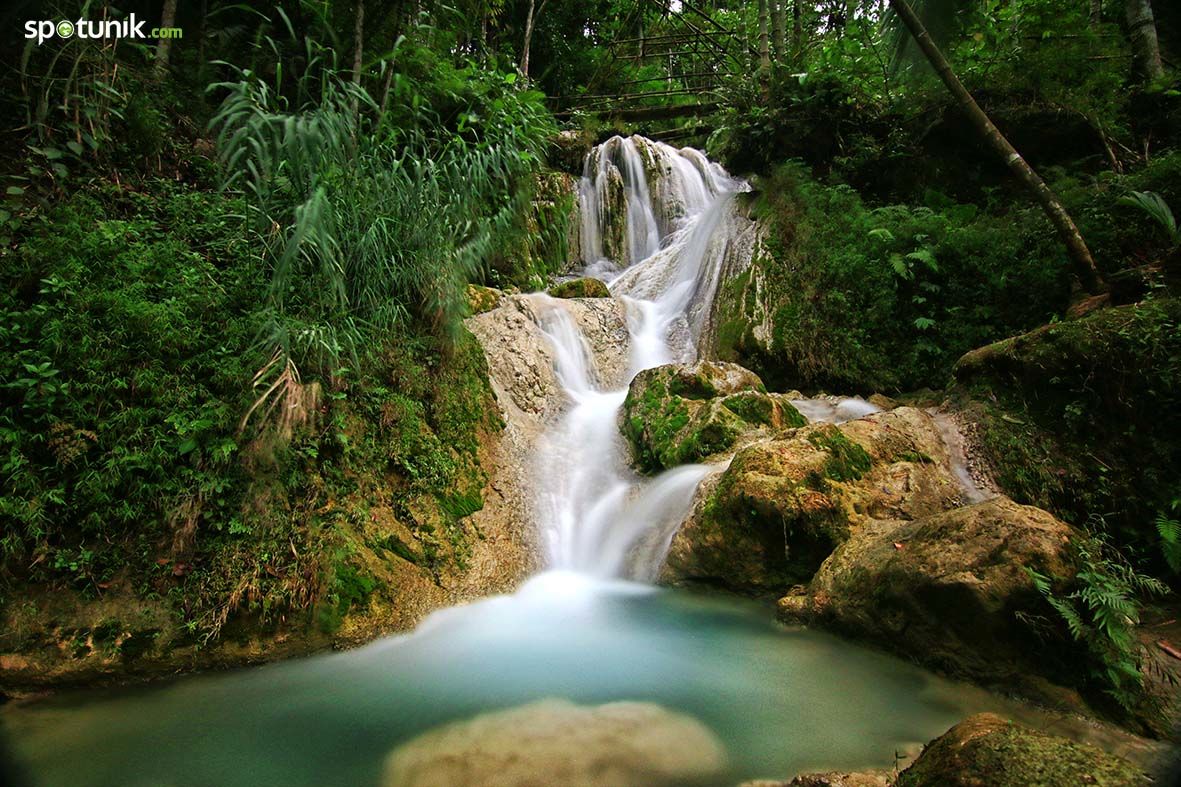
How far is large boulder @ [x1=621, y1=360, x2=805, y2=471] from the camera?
5.06 metres

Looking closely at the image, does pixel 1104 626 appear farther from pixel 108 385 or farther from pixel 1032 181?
pixel 108 385

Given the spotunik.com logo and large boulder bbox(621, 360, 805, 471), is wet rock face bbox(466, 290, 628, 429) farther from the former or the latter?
the spotunik.com logo

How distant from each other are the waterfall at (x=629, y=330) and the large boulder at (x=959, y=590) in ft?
4.69

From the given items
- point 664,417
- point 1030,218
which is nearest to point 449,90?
point 664,417

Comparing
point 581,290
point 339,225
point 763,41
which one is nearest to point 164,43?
point 339,225

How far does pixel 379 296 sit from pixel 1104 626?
449cm

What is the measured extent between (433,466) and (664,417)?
2.40 metres

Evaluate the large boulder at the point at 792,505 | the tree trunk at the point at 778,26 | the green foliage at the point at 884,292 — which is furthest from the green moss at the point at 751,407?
the tree trunk at the point at 778,26

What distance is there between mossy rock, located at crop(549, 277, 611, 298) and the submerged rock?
6.51 metres

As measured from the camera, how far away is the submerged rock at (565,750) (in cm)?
208

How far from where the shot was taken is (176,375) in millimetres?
3057

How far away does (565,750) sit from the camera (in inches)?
87.6

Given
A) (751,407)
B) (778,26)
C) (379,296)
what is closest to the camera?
(379,296)

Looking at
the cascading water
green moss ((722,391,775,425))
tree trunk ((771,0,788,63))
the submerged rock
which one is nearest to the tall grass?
the cascading water
